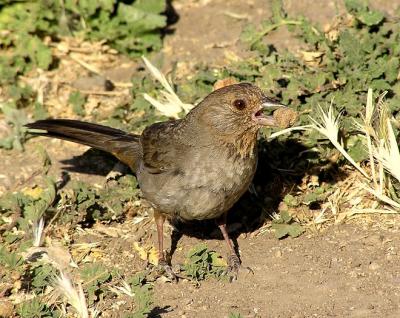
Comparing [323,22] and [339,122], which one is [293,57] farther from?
[323,22]

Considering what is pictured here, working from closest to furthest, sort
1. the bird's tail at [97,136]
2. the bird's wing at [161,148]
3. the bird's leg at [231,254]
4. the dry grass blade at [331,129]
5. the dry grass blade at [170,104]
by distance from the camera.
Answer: the bird's leg at [231,254], the dry grass blade at [331,129], the bird's wing at [161,148], the bird's tail at [97,136], the dry grass blade at [170,104]

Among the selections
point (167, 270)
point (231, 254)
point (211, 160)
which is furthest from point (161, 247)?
point (211, 160)

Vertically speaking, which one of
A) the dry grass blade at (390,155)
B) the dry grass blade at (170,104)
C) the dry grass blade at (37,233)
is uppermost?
the dry grass blade at (390,155)

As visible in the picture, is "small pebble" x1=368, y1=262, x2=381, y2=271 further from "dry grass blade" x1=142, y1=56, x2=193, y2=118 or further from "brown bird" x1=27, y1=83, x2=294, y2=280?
"dry grass blade" x1=142, y1=56, x2=193, y2=118

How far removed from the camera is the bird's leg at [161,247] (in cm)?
643

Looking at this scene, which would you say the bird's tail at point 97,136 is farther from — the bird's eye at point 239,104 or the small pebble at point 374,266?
the small pebble at point 374,266

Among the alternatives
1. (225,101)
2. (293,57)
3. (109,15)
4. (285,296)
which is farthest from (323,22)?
(285,296)

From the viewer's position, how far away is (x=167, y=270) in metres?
6.45

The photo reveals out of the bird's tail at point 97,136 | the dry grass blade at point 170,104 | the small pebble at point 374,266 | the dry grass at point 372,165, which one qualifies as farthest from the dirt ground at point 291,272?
the dry grass blade at point 170,104

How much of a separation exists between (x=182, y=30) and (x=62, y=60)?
4.66ft

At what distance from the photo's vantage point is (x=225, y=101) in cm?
652

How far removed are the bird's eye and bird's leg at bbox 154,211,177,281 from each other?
3.58 feet

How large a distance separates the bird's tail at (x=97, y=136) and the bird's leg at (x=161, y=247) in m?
0.65

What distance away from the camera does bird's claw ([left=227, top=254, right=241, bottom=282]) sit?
6.37 meters
